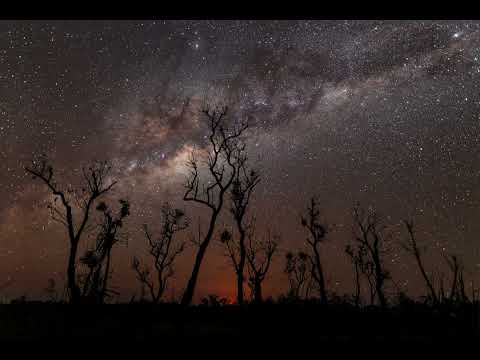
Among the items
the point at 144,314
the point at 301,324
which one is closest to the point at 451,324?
the point at 301,324

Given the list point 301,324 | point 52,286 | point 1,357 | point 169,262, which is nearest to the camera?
point 1,357

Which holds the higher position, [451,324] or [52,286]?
[52,286]

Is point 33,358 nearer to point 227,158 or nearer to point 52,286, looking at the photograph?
point 227,158

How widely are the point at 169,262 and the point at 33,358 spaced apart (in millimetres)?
28531

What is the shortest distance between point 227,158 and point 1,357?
754 inches

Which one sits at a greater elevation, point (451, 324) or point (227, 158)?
point (227, 158)
